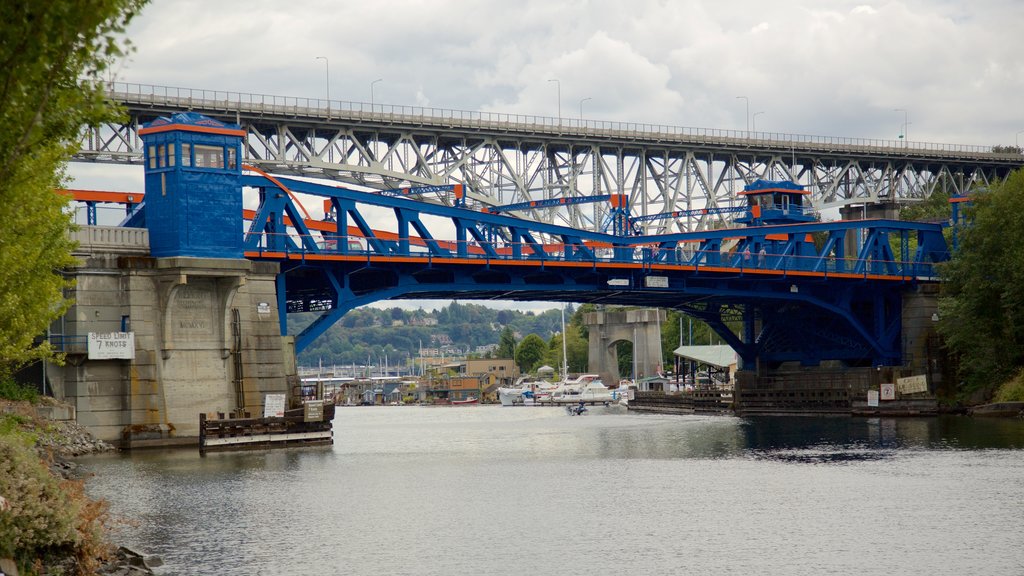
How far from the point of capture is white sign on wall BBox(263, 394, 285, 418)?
7456cm

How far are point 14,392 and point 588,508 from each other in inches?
1341

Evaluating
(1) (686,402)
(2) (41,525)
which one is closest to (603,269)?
(1) (686,402)

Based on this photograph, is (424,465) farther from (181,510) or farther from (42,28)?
(42,28)

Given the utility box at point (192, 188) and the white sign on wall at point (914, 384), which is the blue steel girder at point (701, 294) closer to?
the white sign on wall at point (914, 384)

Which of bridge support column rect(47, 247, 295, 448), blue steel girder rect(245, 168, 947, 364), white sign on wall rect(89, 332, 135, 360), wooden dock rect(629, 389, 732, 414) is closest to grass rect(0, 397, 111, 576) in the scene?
white sign on wall rect(89, 332, 135, 360)

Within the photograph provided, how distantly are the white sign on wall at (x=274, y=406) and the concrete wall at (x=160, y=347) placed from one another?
2.21ft

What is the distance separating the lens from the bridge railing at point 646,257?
270 feet

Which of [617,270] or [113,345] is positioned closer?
[113,345]

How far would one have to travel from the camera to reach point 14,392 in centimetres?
6781

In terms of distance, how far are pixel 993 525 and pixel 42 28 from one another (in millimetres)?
32829

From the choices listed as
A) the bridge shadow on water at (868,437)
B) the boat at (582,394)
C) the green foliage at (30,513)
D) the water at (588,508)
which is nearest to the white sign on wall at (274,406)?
the water at (588,508)

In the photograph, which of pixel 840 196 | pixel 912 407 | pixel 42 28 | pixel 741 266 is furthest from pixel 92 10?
pixel 840 196

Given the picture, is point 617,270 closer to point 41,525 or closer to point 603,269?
point 603,269

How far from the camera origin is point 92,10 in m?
22.9
